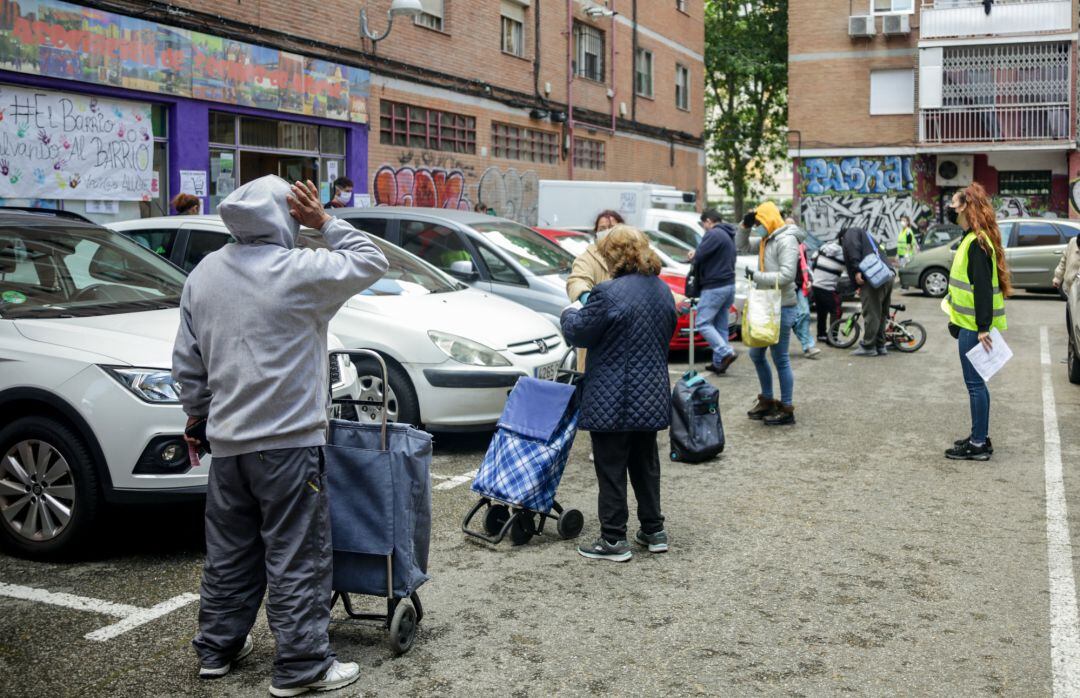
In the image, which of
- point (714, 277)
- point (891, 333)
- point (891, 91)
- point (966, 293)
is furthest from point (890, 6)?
point (966, 293)

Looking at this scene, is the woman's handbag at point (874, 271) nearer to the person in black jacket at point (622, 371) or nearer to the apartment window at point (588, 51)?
the person in black jacket at point (622, 371)

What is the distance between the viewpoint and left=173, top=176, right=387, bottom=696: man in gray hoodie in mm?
3842

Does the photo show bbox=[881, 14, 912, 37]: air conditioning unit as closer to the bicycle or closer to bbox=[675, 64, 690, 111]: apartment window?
bbox=[675, 64, 690, 111]: apartment window

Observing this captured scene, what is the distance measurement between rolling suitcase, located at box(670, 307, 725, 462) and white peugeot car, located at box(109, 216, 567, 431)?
40.0 inches

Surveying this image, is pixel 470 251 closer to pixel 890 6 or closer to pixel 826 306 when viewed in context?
pixel 826 306

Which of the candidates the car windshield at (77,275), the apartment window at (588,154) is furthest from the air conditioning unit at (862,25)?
the car windshield at (77,275)

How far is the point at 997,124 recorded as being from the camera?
3228 cm

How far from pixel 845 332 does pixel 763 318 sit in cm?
577

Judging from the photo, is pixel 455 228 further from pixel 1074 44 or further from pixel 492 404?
pixel 1074 44

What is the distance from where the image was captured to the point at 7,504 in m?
5.49

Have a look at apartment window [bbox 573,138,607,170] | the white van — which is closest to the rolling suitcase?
the white van

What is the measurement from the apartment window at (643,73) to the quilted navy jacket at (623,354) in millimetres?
23852

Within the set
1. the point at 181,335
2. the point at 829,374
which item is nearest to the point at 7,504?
the point at 181,335

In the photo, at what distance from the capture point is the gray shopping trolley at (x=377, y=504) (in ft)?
13.6
